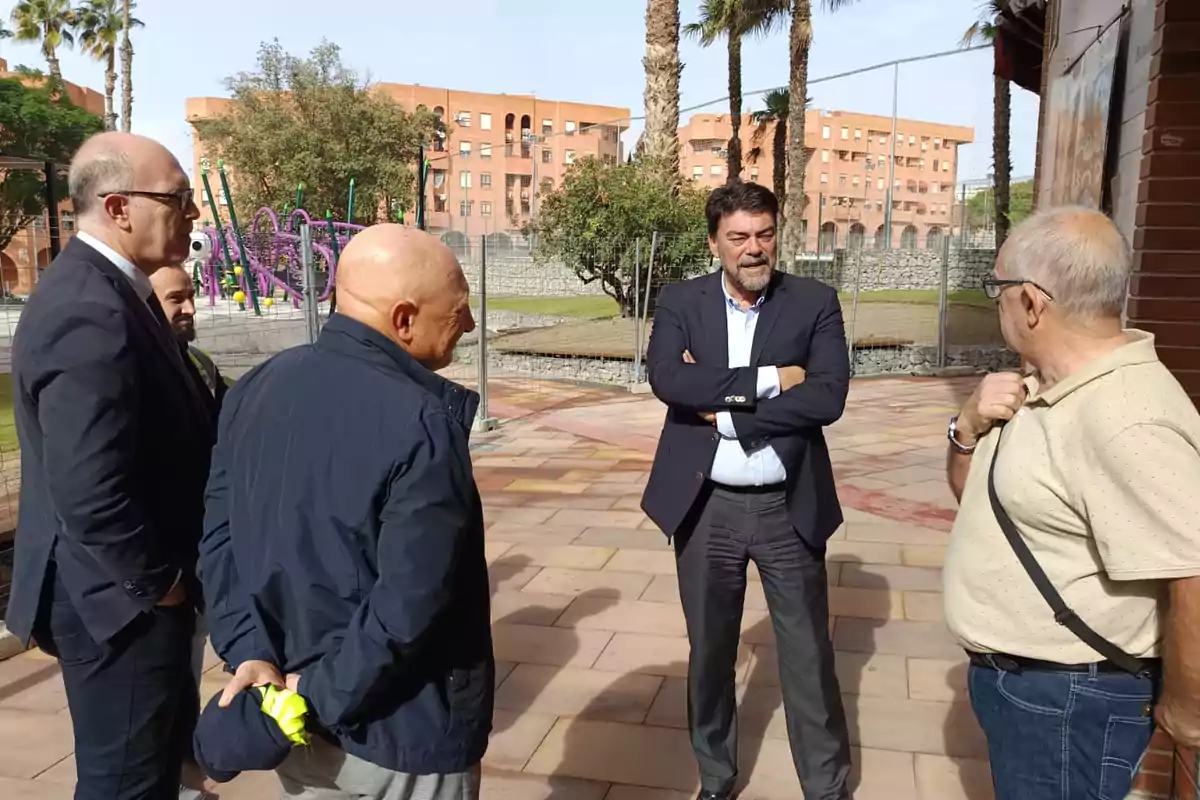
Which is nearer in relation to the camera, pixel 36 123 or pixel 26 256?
pixel 26 256

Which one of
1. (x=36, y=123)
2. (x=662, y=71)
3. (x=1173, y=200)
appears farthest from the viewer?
(x=36, y=123)

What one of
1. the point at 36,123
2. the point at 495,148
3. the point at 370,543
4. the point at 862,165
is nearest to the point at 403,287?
the point at 370,543

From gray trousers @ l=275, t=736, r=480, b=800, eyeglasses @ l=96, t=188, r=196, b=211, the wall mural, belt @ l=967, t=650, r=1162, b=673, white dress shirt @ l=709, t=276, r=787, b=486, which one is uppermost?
the wall mural

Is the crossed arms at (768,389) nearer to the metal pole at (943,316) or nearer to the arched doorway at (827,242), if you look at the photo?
the metal pole at (943,316)

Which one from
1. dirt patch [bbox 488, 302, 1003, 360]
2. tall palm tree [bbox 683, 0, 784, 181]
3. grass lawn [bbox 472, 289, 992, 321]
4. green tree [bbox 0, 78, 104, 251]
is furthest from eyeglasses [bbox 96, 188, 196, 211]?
green tree [bbox 0, 78, 104, 251]

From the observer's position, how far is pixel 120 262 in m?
2.08

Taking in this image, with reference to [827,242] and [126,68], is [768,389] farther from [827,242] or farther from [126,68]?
[126,68]

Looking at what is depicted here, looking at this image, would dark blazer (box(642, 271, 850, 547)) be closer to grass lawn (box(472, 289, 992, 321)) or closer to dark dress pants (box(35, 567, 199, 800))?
dark dress pants (box(35, 567, 199, 800))

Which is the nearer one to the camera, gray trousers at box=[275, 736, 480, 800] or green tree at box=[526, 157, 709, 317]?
gray trousers at box=[275, 736, 480, 800]

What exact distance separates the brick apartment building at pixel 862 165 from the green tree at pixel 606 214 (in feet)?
195

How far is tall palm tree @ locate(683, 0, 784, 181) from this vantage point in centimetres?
2245

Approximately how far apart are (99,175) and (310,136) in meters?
28.0

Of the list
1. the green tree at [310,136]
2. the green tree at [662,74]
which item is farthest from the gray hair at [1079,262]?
the green tree at [310,136]

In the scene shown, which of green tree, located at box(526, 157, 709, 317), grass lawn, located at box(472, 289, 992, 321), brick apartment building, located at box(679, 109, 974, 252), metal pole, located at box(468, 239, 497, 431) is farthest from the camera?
brick apartment building, located at box(679, 109, 974, 252)
